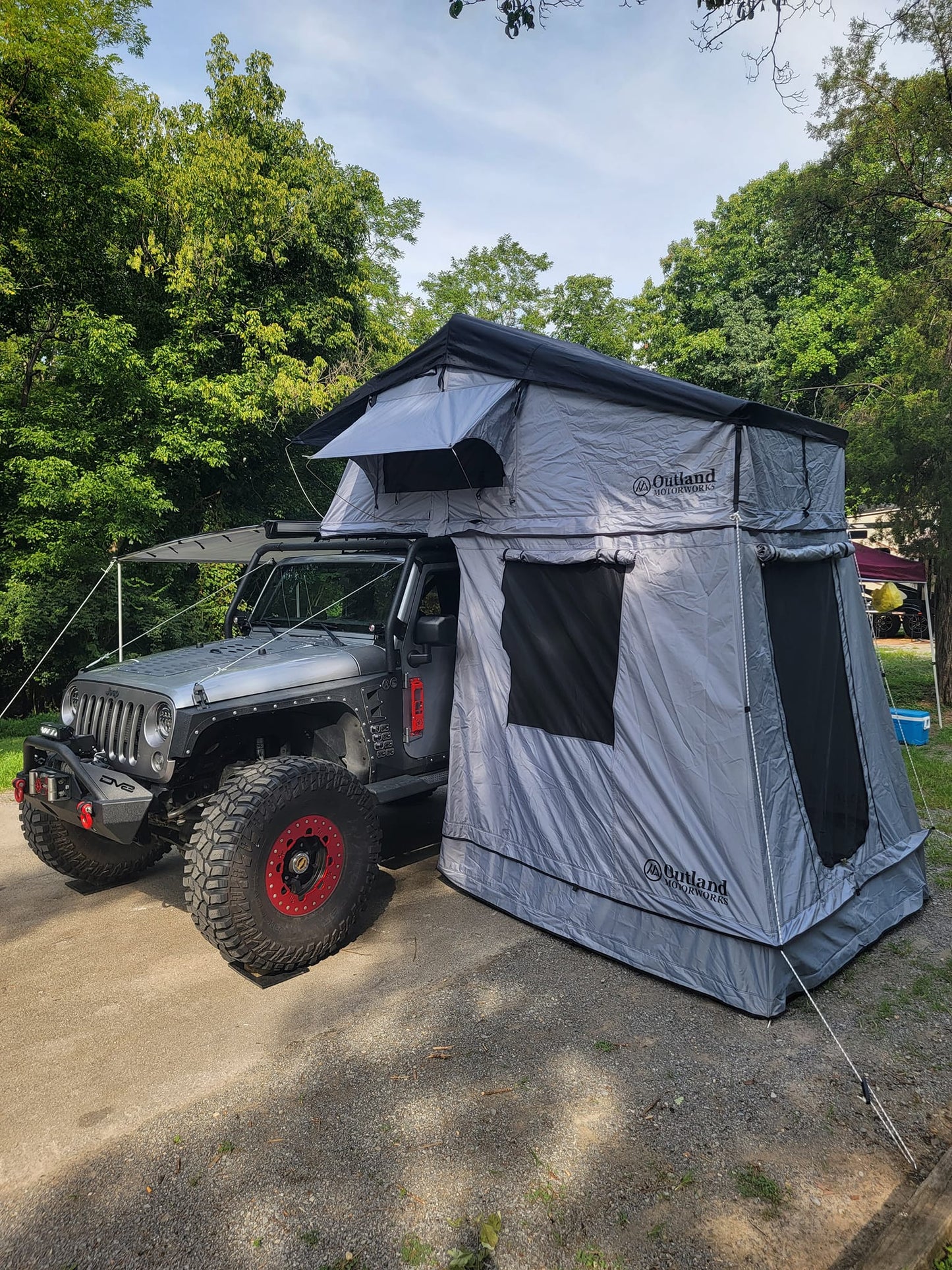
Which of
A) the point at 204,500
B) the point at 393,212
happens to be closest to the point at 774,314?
the point at 393,212

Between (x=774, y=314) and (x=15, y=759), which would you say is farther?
(x=774, y=314)

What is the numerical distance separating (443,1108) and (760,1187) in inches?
47.0

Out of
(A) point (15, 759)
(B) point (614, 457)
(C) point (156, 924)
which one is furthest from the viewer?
(A) point (15, 759)

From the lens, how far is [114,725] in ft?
14.5

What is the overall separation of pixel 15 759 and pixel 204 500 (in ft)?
29.0

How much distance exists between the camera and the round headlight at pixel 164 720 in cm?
404

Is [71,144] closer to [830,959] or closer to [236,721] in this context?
[236,721]

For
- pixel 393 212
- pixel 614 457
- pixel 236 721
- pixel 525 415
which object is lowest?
pixel 236 721

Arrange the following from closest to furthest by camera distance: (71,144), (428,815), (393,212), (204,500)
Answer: (428,815)
(71,144)
(204,500)
(393,212)

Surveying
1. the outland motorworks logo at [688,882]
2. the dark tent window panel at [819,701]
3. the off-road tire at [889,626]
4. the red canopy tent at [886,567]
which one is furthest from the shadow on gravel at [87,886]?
the off-road tire at [889,626]

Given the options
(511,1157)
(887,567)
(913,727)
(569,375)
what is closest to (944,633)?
(887,567)

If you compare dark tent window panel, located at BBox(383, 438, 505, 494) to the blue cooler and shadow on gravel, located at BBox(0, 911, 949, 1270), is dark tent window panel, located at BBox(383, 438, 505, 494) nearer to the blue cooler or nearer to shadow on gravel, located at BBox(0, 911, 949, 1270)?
shadow on gravel, located at BBox(0, 911, 949, 1270)

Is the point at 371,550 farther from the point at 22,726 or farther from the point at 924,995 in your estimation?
the point at 22,726

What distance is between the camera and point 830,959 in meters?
4.02
